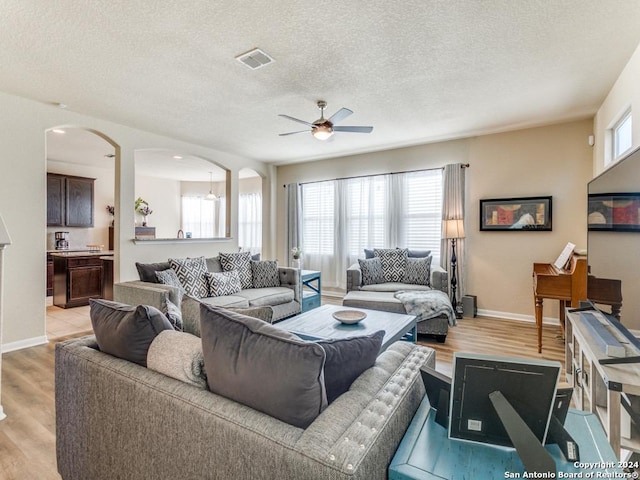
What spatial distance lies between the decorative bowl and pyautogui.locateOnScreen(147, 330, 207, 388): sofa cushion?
1605 millimetres

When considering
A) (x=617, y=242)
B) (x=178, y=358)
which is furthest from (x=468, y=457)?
(x=617, y=242)

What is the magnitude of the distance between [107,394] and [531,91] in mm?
4133

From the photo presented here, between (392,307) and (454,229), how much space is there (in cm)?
163

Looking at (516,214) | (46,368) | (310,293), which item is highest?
(516,214)

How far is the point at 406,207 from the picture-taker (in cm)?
531

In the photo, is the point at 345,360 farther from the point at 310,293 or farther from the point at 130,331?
the point at 310,293

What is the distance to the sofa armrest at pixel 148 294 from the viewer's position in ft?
9.80

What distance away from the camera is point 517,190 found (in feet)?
14.5

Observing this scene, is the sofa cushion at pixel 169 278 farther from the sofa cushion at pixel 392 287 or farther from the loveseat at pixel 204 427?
the sofa cushion at pixel 392 287

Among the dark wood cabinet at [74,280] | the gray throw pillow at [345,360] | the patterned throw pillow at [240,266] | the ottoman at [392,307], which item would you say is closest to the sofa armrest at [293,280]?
the patterned throw pillow at [240,266]

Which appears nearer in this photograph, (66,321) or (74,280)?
(66,321)

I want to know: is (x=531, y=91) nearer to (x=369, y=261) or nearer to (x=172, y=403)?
(x=369, y=261)

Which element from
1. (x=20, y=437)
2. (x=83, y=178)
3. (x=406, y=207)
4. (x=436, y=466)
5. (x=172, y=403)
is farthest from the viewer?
(x=83, y=178)

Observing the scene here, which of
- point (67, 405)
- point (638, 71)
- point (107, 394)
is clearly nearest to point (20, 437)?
point (67, 405)
